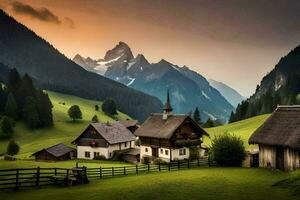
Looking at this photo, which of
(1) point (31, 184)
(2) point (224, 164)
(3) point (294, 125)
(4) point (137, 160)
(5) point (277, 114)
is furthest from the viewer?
(4) point (137, 160)

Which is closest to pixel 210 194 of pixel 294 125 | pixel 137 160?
pixel 294 125

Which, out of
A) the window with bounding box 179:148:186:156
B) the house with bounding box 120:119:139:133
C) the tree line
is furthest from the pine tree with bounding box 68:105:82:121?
the window with bounding box 179:148:186:156

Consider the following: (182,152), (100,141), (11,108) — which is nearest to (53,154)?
(100,141)

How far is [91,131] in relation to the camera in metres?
84.6

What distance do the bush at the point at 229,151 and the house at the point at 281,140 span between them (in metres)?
2.96

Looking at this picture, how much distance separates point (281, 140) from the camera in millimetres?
41750

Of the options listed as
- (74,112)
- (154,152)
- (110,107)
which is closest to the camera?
(154,152)

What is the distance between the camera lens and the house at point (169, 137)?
6681 centimetres

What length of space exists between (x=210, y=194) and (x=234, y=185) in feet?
14.5

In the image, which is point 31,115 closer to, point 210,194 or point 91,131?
point 91,131

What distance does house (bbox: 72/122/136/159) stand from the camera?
269 feet

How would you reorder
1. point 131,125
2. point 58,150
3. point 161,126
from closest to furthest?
point 161,126 < point 58,150 < point 131,125

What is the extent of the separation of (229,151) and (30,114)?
295ft

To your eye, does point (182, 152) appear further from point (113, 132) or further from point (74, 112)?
point (74, 112)
